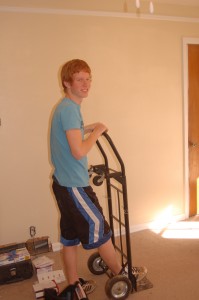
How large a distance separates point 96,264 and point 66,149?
1131mm

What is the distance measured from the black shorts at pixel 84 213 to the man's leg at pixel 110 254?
50 mm

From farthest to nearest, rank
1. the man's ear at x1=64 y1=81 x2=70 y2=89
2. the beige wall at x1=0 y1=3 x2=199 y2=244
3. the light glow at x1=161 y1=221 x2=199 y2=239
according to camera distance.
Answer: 1. the light glow at x1=161 y1=221 x2=199 y2=239
2. the beige wall at x1=0 y1=3 x2=199 y2=244
3. the man's ear at x1=64 y1=81 x2=70 y2=89

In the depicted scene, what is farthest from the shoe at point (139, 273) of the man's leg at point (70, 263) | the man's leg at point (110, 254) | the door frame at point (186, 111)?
the door frame at point (186, 111)

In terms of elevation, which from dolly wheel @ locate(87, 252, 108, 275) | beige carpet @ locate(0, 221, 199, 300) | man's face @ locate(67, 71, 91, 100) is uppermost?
man's face @ locate(67, 71, 91, 100)

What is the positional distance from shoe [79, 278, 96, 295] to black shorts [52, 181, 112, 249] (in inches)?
18.5

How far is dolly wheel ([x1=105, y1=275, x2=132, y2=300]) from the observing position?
206 cm

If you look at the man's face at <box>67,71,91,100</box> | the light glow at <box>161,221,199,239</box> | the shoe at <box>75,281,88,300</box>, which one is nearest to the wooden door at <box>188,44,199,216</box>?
the light glow at <box>161,221,199,239</box>

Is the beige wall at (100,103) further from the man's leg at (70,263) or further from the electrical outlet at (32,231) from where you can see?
the man's leg at (70,263)

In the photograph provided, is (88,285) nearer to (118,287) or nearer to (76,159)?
(118,287)

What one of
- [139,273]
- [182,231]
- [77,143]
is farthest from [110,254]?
[182,231]

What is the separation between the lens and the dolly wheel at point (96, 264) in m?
2.46

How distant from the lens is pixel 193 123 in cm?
355

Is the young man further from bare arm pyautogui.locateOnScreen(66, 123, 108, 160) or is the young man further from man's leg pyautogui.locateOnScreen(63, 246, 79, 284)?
man's leg pyautogui.locateOnScreen(63, 246, 79, 284)

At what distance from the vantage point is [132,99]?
3.21 meters
